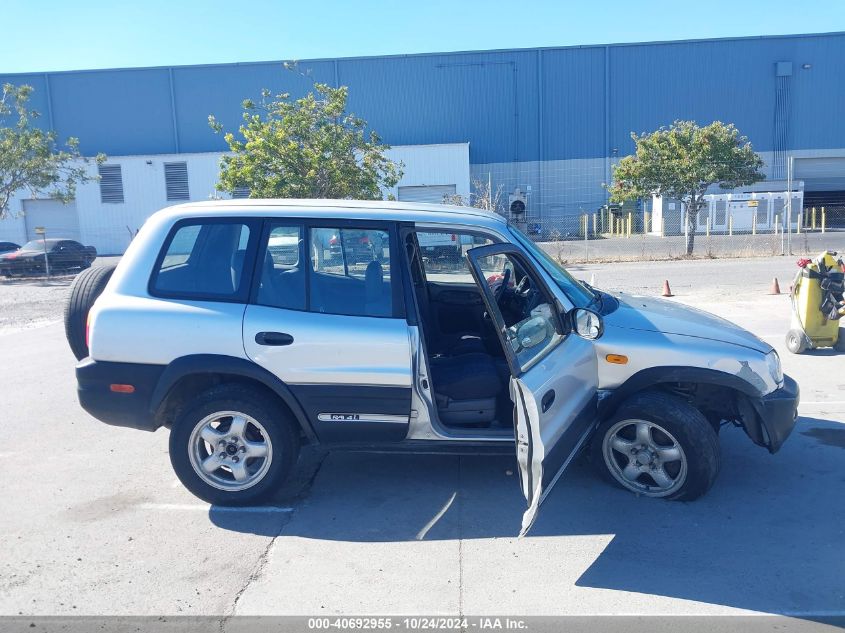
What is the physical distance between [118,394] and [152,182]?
3900 centimetres

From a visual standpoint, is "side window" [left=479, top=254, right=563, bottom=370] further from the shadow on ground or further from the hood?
the shadow on ground

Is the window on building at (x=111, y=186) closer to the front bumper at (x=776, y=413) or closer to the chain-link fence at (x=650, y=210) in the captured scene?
the chain-link fence at (x=650, y=210)

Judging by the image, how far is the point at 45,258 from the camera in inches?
957

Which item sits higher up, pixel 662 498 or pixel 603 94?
pixel 603 94

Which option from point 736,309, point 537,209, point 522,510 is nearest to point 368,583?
point 522,510

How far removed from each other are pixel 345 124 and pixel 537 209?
2469 cm

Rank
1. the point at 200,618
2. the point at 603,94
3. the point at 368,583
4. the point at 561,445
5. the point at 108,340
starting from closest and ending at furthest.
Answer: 1. the point at 200,618
2. the point at 368,583
3. the point at 561,445
4. the point at 108,340
5. the point at 603,94

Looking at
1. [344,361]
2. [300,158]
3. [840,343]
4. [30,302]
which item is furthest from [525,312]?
[30,302]

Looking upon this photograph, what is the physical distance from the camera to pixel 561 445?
4.07 metres

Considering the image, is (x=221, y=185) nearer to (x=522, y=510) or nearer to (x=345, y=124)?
(x=345, y=124)

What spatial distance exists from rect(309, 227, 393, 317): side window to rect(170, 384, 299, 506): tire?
73 cm

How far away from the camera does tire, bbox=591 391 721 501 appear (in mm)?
4484

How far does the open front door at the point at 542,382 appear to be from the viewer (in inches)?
143

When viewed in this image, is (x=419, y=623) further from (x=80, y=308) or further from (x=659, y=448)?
(x=80, y=308)
